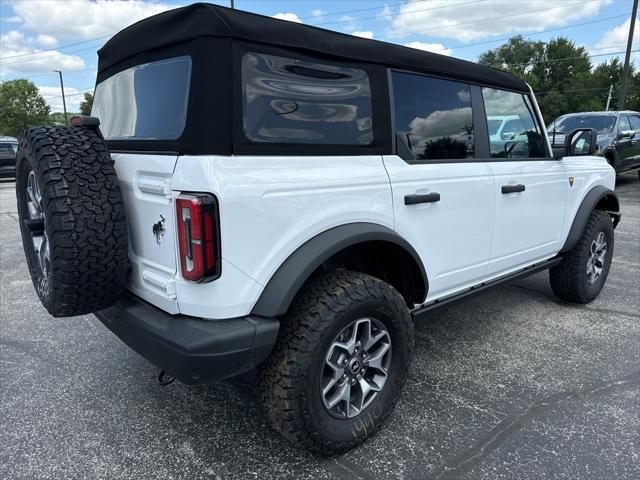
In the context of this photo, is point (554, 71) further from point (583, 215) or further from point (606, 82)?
point (583, 215)

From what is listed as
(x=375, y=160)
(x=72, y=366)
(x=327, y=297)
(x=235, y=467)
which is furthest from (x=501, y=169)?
(x=72, y=366)

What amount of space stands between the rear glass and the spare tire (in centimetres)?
27

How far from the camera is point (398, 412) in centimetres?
260

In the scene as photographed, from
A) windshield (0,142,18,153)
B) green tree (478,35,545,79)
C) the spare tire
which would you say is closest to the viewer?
the spare tire

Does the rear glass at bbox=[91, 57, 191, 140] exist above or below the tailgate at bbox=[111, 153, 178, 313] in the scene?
above

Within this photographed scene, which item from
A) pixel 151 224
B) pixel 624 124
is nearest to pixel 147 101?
pixel 151 224

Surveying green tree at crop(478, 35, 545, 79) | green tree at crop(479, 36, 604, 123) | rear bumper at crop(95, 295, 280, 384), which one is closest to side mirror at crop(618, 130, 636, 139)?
rear bumper at crop(95, 295, 280, 384)

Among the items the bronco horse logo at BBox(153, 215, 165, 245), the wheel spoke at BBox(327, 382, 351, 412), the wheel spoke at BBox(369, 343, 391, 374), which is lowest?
the wheel spoke at BBox(327, 382, 351, 412)

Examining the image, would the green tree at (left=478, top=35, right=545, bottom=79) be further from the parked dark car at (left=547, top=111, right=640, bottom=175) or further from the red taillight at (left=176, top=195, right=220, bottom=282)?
the red taillight at (left=176, top=195, right=220, bottom=282)

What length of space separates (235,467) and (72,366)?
1581 millimetres

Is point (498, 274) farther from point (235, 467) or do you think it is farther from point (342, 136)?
point (235, 467)

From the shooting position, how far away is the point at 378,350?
2.37m

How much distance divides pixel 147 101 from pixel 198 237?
0.93 m

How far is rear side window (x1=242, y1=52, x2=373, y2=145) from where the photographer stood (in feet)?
6.37
